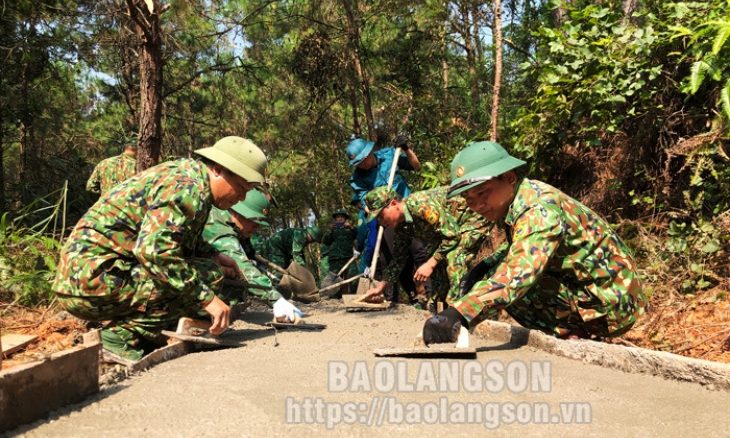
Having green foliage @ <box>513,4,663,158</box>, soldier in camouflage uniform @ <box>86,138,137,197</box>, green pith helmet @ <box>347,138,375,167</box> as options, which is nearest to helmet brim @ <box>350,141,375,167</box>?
green pith helmet @ <box>347,138,375,167</box>

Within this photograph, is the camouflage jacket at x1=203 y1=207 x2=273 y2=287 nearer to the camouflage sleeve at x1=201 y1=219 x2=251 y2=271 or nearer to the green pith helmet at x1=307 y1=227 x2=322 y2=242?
the camouflage sleeve at x1=201 y1=219 x2=251 y2=271

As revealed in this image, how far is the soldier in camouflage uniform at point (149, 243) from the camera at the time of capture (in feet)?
9.41

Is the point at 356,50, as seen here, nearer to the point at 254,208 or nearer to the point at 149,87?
the point at 149,87

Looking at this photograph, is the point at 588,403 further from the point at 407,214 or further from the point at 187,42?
the point at 187,42

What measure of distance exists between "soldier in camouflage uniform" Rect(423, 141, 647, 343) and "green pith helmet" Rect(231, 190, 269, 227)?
2185 mm

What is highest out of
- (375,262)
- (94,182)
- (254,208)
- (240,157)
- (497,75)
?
(497,75)

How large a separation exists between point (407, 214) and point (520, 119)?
6.56 feet

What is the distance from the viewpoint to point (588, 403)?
84.7 inches

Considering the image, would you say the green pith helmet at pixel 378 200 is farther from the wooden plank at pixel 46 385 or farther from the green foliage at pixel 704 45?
the wooden plank at pixel 46 385

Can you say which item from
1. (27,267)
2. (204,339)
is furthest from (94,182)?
(204,339)

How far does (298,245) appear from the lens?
8.42m

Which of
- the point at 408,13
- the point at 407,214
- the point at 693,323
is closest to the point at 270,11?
the point at 408,13

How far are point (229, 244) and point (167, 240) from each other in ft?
5.35

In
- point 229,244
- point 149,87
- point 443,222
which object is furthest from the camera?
point 149,87
